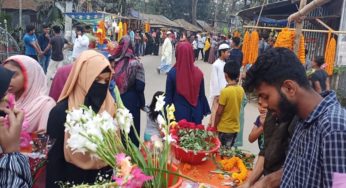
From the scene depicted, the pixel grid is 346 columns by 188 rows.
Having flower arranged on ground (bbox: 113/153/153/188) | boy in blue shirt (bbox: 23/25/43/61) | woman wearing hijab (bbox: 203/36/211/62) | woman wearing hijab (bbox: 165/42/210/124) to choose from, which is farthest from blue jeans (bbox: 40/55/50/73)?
woman wearing hijab (bbox: 203/36/211/62)

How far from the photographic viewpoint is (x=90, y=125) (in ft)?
5.10

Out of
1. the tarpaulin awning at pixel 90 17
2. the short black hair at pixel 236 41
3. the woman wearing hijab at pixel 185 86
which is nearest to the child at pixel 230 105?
the woman wearing hijab at pixel 185 86

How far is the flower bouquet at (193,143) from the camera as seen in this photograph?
2740mm

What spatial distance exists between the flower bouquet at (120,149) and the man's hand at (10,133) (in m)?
0.45

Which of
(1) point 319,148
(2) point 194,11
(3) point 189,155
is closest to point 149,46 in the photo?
(2) point 194,11

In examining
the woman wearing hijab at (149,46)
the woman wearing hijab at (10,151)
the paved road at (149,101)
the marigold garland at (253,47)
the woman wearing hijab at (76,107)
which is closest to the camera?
the woman wearing hijab at (10,151)

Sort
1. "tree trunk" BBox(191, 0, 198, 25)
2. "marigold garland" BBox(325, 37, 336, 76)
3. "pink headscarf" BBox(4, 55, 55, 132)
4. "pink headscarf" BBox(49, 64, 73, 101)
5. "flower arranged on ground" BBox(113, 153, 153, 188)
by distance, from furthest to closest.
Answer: "tree trunk" BBox(191, 0, 198, 25) → "marigold garland" BBox(325, 37, 336, 76) → "pink headscarf" BBox(49, 64, 73, 101) → "pink headscarf" BBox(4, 55, 55, 132) → "flower arranged on ground" BBox(113, 153, 153, 188)

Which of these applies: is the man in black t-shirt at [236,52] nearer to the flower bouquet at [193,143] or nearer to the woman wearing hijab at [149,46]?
the flower bouquet at [193,143]

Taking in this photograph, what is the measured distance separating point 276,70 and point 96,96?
132 centimetres

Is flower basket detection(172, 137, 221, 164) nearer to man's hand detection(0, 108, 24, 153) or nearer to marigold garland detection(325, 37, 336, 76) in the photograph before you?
man's hand detection(0, 108, 24, 153)

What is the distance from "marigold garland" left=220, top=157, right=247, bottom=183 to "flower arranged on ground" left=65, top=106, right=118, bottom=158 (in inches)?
52.0

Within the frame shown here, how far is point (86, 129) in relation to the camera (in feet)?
5.13

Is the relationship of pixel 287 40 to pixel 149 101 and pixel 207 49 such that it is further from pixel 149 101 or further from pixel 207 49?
pixel 207 49

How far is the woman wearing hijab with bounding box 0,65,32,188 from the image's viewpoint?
6.15 feet
